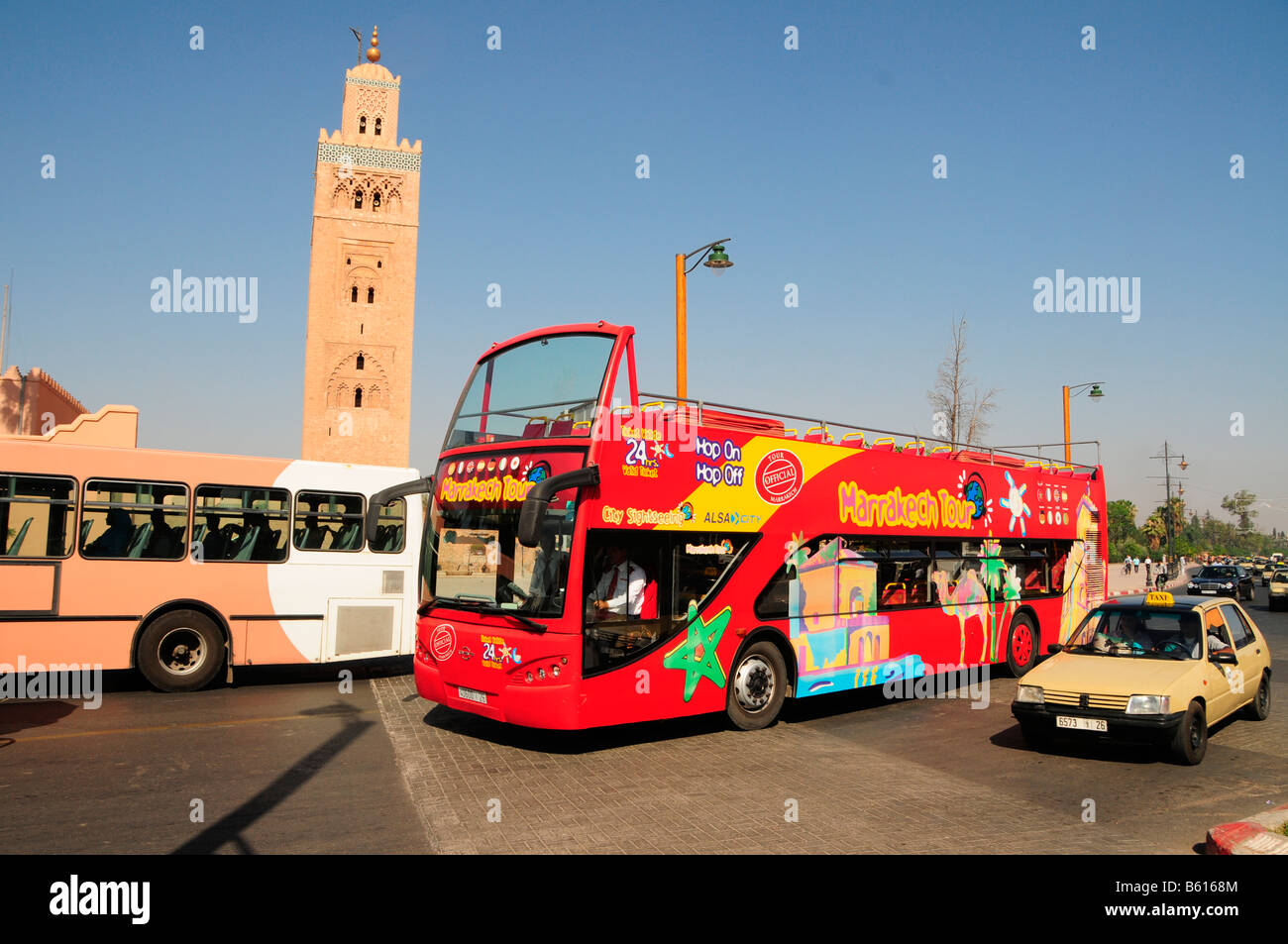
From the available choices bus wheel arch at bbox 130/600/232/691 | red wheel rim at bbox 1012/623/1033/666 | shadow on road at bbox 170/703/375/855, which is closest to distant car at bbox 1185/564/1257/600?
red wheel rim at bbox 1012/623/1033/666

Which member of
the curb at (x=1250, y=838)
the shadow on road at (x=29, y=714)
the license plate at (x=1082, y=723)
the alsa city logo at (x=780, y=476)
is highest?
the alsa city logo at (x=780, y=476)

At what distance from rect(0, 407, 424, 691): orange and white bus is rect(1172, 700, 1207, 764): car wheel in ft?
33.3

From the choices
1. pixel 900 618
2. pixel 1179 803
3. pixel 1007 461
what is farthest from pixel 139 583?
pixel 1007 461

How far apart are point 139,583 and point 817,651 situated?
8.88m

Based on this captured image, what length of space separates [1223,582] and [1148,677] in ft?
112

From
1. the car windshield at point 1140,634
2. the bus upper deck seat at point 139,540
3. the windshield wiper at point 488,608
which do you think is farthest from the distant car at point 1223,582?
the bus upper deck seat at point 139,540

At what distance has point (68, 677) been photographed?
11453mm

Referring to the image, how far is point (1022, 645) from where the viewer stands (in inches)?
587

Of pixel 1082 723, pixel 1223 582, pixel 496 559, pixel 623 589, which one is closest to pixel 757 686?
pixel 623 589

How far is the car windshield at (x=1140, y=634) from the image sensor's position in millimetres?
9352

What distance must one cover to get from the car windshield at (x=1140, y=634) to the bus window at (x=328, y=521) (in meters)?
9.91

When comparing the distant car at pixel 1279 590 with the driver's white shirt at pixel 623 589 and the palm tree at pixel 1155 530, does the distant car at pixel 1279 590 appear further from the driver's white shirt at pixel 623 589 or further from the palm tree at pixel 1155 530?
the palm tree at pixel 1155 530
